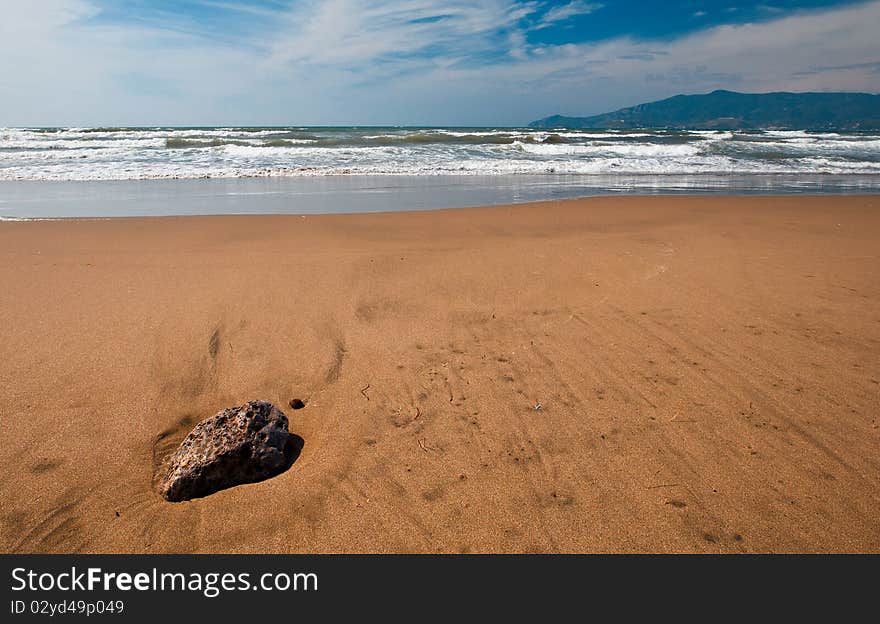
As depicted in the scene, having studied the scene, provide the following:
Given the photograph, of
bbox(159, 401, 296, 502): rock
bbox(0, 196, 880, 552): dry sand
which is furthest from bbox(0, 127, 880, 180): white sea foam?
bbox(159, 401, 296, 502): rock

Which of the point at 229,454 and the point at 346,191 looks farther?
the point at 346,191

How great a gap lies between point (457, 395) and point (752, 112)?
381ft

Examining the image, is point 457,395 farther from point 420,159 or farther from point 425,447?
point 420,159

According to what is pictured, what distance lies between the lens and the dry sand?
203 centimetres

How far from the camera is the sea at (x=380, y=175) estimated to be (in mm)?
10584

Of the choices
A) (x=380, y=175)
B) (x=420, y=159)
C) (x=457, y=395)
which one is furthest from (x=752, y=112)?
(x=457, y=395)

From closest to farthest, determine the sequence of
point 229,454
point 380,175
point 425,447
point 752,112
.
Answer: point 229,454
point 425,447
point 380,175
point 752,112

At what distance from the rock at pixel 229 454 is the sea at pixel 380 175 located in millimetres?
7225

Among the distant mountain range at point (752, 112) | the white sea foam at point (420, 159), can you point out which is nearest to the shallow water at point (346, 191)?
the white sea foam at point (420, 159)

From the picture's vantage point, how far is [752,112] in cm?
9531

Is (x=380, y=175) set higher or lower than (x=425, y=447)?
higher
